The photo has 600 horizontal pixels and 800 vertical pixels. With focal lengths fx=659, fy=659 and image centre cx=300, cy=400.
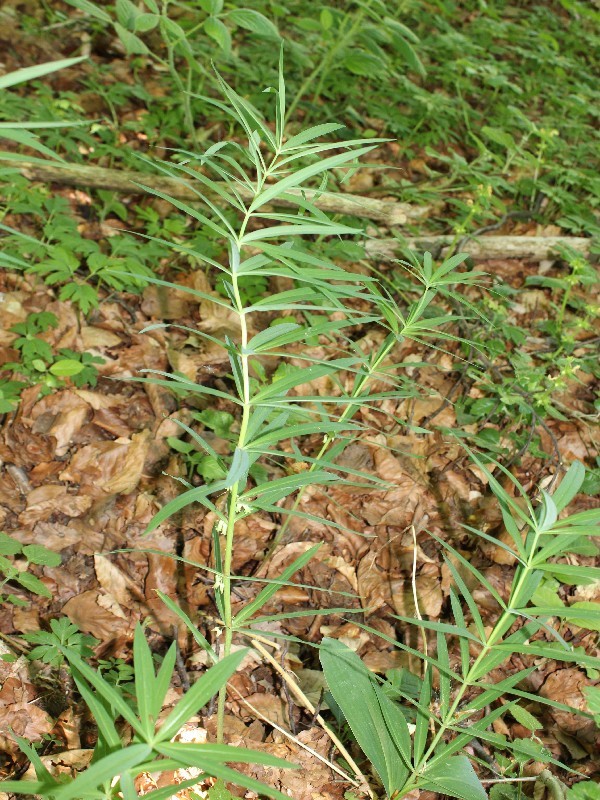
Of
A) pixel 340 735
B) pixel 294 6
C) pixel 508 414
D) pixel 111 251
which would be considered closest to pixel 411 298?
pixel 508 414

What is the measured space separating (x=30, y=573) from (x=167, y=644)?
19.2 inches

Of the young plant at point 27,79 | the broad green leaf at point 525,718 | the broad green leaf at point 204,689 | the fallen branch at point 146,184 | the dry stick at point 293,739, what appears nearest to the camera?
the young plant at point 27,79

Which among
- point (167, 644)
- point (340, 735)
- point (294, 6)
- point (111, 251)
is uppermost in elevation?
point (294, 6)

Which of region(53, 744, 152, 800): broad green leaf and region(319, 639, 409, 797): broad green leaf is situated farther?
region(319, 639, 409, 797): broad green leaf

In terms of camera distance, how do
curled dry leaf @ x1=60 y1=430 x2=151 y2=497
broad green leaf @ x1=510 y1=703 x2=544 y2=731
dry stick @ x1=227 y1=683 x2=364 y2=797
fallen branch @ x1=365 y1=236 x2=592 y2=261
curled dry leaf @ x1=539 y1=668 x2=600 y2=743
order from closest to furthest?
dry stick @ x1=227 y1=683 x2=364 y2=797 → broad green leaf @ x1=510 y1=703 x2=544 y2=731 → curled dry leaf @ x1=539 y1=668 x2=600 y2=743 → curled dry leaf @ x1=60 y1=430 x2=151 y2=497 → fallen branch @ x1=365 y1=236 x2=592 y2=261

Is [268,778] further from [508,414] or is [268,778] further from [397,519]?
[508,414]

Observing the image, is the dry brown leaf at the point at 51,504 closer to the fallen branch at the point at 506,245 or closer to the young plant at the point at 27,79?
the young plant at the point at 27,79

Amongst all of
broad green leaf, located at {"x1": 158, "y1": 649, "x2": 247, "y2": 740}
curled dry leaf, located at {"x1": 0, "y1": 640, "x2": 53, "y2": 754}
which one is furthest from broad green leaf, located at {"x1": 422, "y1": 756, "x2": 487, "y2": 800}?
curled dry leaf, located at {"x1": 0, "y1": 640, "x2": 53, "y2": 754}

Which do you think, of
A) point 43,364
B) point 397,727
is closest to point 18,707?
point 397,727

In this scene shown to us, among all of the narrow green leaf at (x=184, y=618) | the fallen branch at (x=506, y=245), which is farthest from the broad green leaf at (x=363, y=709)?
the fallen branch at (x=506, y=245)

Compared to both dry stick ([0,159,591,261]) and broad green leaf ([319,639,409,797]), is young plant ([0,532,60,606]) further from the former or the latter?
dry stick ([0,159,591,261])

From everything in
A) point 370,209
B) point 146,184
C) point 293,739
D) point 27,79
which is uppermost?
point 27,79

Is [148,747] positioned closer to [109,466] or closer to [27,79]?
[27,79]

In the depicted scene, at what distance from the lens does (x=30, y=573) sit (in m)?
2.08
